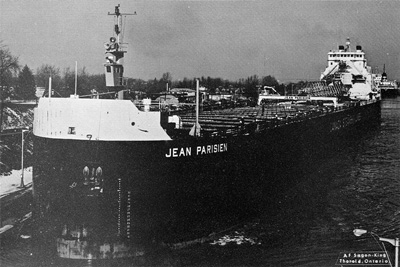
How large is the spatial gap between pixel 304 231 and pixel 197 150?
438cm

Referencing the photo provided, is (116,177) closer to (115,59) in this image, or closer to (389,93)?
(115,59)

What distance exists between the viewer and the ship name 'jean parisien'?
11.2 metres

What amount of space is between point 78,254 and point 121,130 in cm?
Result: 311

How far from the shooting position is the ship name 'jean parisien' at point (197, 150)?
1119cm

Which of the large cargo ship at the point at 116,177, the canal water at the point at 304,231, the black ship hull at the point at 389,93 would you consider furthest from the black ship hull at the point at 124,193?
the black ship hull at the point at 389,93

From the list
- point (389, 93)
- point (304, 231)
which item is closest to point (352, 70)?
point (304, 231)

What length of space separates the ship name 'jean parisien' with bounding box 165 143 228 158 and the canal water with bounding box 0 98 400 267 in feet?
7.85

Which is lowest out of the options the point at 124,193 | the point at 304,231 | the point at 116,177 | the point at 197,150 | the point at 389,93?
the point at 304,231

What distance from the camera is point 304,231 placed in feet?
43.9

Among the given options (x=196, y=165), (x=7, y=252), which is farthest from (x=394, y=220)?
A: (x=7, y=252)

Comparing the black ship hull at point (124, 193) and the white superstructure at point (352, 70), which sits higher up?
the white superstructure at point (352, 70)

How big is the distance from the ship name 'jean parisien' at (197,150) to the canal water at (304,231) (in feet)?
7.85

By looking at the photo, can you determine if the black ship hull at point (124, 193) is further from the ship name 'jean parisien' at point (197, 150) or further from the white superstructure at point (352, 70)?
the white superstructure at point (352, 70)

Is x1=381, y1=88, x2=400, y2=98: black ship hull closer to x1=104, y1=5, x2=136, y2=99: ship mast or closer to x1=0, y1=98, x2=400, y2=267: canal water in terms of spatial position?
x1=0, y1=98, x2=400, y2=267: canal water
